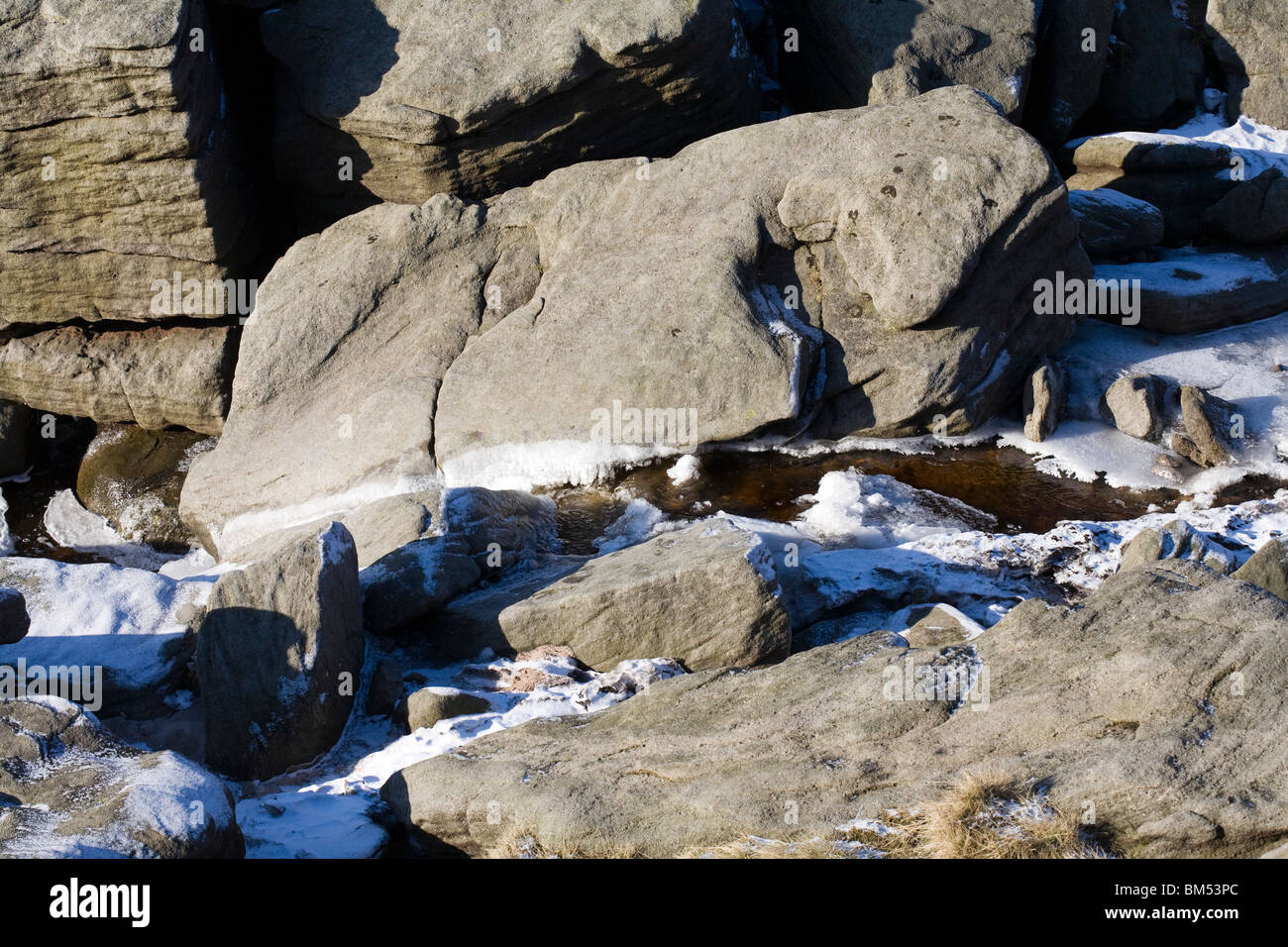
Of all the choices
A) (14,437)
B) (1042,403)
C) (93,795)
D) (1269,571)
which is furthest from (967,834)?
(14,437)

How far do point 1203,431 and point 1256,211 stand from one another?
15.5 feet

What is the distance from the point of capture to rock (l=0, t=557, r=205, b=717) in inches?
376

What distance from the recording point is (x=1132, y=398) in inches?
534

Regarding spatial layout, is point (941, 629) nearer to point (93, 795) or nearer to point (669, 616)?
point (669, 616)

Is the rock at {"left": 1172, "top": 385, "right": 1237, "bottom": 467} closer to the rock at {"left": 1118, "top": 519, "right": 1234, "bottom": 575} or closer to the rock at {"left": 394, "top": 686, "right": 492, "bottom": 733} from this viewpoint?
the rock at {"left": 1118, "top": 519, "right": 1234, "bottom": 575}

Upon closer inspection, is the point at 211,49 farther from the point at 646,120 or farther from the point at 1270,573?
the point at 1270,573

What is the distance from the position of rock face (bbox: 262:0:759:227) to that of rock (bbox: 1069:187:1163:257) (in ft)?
17.4

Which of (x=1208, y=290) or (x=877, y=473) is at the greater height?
(x=1208, y=290)

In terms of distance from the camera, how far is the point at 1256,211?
632 inches

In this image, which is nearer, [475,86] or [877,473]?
[877,473]

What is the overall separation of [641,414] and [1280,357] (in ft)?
26.4

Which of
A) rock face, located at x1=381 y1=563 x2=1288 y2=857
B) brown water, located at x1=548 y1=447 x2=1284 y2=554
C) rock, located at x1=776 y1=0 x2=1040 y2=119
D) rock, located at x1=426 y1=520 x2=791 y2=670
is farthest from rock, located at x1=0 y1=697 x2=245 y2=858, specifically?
rock, located at x1=776 y1=0 x2=1040 y2=119

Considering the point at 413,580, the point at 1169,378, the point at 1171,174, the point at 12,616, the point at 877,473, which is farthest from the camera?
the point at 1171,174

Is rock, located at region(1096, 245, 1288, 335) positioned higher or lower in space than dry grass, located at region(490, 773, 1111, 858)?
higher
